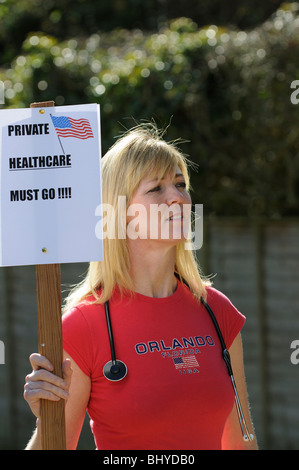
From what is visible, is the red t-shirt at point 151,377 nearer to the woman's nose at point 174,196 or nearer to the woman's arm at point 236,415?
the woman's arm at point 236,415

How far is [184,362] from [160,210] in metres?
0.50

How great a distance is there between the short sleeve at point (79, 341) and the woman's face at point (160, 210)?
1.24 feet

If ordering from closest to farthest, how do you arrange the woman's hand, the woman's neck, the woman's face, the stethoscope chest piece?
the woman's hand → the stethoscope chest piece → the woman's face → the woman's neck

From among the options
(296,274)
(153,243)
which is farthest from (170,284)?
(296,274)

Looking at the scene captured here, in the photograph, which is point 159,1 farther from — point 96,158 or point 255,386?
point 96,158

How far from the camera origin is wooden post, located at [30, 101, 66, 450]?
6.94ft

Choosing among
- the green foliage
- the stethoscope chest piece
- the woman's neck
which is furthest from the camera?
the green foliage

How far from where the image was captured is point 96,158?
2189 mm

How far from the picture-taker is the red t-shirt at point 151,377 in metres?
2.41

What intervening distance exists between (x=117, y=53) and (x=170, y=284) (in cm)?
399

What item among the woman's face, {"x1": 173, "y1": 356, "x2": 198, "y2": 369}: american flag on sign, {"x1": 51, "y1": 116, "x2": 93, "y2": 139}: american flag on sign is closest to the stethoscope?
{"x1": 173, "y1": 356, "x2": 198, "y2": 369}: american flag on sign

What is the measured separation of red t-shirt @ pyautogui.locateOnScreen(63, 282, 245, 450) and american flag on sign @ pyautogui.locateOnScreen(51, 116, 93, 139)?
0.62 m

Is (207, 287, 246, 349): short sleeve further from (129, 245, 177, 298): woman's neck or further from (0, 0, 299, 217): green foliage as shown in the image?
(0, 0, 299, 217): green foliage

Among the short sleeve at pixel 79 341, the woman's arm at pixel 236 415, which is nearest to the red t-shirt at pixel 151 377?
the short sleeve at pixel 79 341
